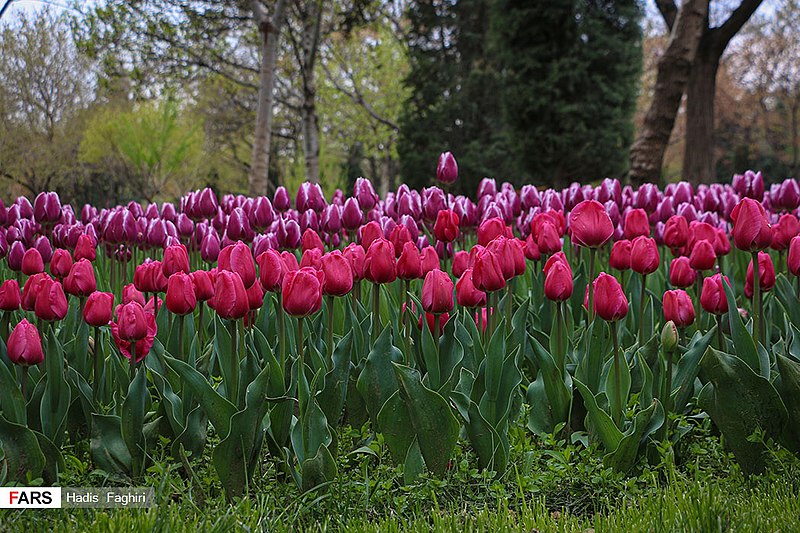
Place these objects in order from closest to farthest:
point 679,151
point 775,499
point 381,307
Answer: point 775,499 → point 381,307 → point 679,151

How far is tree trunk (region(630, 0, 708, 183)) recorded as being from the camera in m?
8.41

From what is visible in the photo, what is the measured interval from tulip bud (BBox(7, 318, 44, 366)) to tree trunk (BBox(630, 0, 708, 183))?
7.48 m

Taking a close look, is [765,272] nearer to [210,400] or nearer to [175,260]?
[210,400]

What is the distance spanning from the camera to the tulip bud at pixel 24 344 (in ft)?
7.55

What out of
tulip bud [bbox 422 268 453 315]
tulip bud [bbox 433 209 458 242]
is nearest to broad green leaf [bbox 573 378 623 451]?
tulip bud [bbox 422 268 453 315]

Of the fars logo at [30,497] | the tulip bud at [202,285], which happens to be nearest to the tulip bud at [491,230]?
the tulip bud at [202,285]

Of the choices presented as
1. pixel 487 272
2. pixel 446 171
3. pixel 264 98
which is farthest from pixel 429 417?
pixel 264 98

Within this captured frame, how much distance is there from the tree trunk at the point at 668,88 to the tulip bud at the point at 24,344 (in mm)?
7482

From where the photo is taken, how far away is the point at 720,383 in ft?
7.80

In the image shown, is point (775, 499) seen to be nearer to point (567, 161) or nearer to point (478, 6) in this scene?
point (567, 161)

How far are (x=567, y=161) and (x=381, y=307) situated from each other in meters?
12.1

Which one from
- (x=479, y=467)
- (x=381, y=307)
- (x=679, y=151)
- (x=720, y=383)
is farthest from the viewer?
(x=679, y=151)

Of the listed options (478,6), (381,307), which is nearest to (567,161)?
(478,6)

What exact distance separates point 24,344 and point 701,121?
11.3 metres
